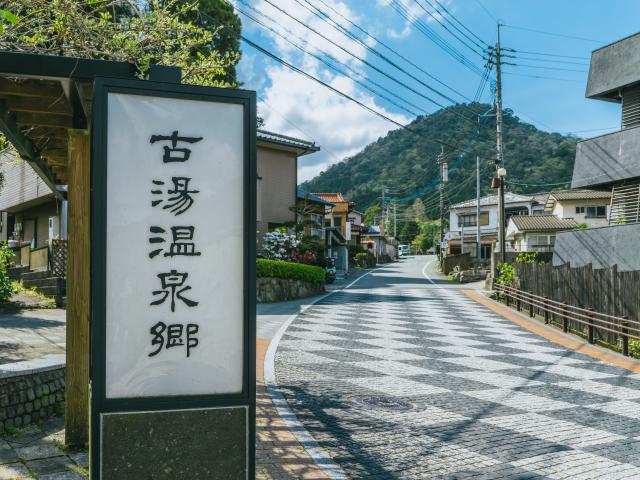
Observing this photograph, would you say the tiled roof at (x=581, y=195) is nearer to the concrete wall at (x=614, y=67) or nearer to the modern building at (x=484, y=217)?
the modern building at (x=484, y=217)

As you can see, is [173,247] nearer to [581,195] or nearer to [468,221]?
[581,195]

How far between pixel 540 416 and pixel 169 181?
213 inches

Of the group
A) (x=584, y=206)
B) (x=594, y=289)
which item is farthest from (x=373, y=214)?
(x=594, y=289)

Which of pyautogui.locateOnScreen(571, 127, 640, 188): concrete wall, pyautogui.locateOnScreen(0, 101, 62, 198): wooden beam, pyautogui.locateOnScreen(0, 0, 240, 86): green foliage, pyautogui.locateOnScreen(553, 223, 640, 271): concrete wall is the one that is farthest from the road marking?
pyautogui.locateOnScreen(571, 127, 640, 188): concrete wall

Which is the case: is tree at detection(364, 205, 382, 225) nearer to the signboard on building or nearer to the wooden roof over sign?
the wooden roof over sign

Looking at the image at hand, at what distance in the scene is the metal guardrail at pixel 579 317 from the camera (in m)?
11.6

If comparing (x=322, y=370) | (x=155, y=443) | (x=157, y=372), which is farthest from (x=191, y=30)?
(x=322, y=370)

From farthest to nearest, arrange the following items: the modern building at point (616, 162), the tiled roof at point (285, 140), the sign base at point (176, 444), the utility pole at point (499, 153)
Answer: the tiled roof at point (285, 140), the utility pole at point (499, 153), the modern building at point (616, 162), the sign base at point (176, 444)

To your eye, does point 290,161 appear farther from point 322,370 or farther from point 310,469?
point 310,469

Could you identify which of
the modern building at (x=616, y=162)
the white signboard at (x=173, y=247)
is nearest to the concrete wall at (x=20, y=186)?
the modern building at (x=616, y=162)

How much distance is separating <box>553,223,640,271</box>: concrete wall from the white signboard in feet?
51.8

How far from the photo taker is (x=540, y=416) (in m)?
6.68

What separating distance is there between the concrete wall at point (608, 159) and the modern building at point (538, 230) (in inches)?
A: 1078

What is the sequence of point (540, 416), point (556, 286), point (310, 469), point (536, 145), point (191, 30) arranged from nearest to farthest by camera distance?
point (310, 469) → point (191, 30) → point (540, 416) → point (556, 286) → point (536, 145)
